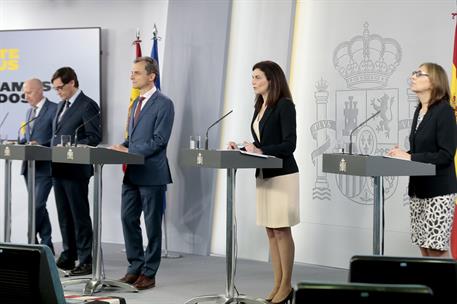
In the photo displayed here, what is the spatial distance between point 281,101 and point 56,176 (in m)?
2.38

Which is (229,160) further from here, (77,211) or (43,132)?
(43,132)

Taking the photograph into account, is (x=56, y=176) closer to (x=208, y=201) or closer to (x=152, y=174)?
(x=152, y=174)

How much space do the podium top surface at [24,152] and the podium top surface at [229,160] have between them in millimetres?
1728

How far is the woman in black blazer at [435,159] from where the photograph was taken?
482 cm

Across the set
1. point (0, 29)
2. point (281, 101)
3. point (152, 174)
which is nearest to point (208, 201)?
point (152, 174)

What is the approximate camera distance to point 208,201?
810 centimetres

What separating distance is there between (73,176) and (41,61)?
2718 millimetres

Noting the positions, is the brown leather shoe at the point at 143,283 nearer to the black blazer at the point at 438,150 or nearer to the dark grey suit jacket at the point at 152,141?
the dark grey suit jacket at the point at 152,141

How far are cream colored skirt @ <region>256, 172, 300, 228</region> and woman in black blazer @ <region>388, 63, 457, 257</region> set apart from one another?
0.87 m

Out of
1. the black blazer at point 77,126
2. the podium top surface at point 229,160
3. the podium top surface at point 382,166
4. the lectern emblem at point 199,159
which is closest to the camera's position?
the podium top surface at point 382,166

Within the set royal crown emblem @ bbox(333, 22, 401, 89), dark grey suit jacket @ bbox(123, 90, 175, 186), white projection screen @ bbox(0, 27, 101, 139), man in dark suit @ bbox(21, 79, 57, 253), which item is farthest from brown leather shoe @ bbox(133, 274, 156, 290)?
white projection screen @ bbox(0, 27, 101, 139)

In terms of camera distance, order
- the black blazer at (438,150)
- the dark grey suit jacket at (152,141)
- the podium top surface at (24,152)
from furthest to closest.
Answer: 1. the podium top surface at (24,152)
2. the dark grey suit jacket at (152,141)
3. the black blazer at (438,150)

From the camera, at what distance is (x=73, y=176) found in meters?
6.82

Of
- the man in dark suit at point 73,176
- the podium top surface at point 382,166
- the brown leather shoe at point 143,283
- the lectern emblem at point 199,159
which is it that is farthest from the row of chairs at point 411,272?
the man in dark suit at point 73,176
